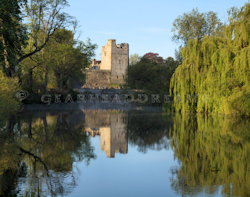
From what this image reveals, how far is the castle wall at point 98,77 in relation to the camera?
54688 millimetres

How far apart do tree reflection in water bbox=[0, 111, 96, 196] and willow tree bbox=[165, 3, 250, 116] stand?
8.57m

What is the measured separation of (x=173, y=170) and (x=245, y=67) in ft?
32.9

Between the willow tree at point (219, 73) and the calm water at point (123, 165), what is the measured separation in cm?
581

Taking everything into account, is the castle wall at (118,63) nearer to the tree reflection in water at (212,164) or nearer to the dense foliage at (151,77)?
the dense foliage at (151,77)

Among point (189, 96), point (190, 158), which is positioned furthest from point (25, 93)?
point (190, 158)

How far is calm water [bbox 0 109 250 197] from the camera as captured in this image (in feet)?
13.7

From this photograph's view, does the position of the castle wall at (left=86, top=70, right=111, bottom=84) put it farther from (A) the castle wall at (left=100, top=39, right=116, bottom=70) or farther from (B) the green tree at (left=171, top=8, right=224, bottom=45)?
(B) the green tree at (left=171, top=8, right=224, bottom=45)

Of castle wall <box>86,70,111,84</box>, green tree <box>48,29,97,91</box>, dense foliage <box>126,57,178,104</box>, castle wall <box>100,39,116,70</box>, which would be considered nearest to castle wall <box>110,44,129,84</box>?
castle wall <box>100,39,116,70</box>

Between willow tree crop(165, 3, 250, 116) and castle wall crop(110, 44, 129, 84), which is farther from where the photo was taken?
castle wall crop(110, 44, 129, 84)

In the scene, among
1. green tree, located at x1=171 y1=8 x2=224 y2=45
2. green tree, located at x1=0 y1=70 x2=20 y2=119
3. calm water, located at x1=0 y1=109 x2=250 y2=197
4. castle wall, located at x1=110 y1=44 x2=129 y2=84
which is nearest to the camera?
calm water, located at x1=0 y1=109 x2=250 y2=197

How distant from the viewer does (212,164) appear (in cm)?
562

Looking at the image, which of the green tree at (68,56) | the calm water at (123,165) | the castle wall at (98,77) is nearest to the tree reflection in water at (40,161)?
the calm water at (123,165)

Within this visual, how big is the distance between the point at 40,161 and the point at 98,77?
50092 millimetres

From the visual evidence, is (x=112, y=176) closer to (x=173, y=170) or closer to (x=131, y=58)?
(x=173, y=170)
